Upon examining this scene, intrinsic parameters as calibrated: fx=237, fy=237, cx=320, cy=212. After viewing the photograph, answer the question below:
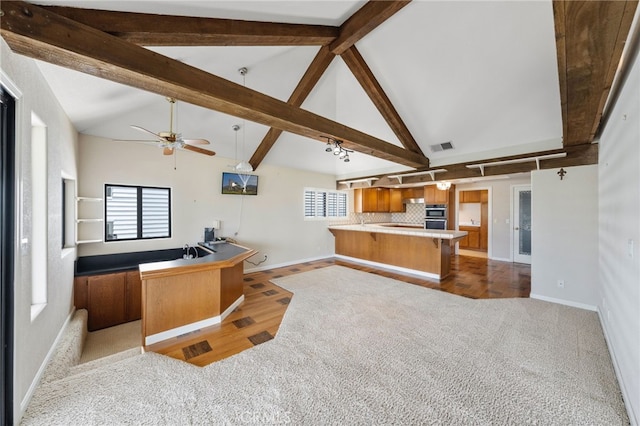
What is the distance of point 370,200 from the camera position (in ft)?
25.2

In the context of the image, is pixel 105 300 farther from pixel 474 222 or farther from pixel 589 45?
pixel 474 222

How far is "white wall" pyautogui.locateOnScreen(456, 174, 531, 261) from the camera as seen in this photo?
663 cm

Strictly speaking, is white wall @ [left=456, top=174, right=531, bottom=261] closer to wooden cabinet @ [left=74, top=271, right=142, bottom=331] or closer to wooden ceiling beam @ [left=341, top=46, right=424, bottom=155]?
wooden ceiling beam @ [left=341, top=46, right=424, bottom=155]

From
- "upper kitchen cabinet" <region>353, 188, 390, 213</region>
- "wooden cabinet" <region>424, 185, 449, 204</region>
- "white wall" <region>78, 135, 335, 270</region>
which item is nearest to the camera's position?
"white wall" <region>78, 135, 335, 270</region>

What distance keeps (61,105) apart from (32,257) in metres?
1.79

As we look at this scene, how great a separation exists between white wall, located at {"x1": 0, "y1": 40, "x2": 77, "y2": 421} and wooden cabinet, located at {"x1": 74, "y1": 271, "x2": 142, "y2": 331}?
2.02 feet

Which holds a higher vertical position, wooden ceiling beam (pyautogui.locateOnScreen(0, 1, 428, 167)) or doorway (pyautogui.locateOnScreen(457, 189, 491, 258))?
wooden ceiling beam (pyautogui.locateOnScreen(0, 1, 428, 167))

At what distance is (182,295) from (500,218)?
26.0 feet

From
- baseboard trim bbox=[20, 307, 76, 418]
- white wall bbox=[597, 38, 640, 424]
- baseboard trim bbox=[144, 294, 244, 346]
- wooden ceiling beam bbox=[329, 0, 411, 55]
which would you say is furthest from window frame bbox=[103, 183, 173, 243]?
white wall bbox=[597, 38, 640, 424]

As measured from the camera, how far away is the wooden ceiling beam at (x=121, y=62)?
1.39 metres

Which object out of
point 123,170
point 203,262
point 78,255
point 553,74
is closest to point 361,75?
point 553,74

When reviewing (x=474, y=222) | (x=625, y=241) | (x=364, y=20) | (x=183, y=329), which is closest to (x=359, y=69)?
(x=364, y=20)

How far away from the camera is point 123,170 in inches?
155

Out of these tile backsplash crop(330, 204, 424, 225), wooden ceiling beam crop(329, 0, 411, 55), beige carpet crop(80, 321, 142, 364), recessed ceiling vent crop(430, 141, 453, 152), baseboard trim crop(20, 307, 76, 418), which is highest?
wooden ceiling beam crop(329, 0, 411, 55)
